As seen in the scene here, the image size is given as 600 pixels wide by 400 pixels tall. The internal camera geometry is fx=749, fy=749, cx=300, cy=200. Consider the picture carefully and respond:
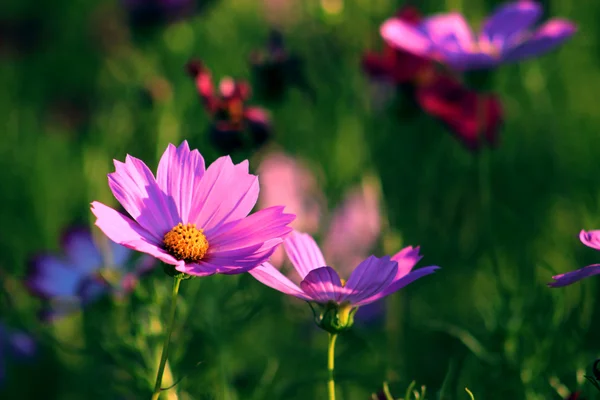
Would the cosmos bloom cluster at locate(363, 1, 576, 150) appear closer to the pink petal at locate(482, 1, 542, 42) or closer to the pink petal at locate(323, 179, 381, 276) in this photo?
the pink petal at locate(482, 1, 542, 42)

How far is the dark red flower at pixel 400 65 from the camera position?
103 centimetres

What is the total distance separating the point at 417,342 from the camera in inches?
44.6

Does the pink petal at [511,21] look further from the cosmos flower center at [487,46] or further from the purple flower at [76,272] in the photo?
the purple flower at [76,272]

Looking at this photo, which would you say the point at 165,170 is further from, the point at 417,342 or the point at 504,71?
the point at 504,71

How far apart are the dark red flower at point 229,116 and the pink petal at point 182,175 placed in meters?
0.20

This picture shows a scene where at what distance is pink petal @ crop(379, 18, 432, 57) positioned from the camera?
2.90 ft

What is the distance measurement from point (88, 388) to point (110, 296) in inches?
13.9

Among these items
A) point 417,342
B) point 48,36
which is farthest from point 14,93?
point 417,342

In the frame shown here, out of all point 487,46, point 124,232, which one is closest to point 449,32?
A: point 487,46

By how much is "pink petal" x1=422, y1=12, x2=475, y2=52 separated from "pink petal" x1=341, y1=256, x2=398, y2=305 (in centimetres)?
46

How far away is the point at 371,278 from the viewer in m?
0.54

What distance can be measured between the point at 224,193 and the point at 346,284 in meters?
0.12

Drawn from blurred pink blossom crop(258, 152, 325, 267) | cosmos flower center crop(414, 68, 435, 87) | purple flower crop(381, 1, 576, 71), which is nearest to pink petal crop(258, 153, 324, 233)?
blurred pink blossom crop(258, 152, 325, 267)

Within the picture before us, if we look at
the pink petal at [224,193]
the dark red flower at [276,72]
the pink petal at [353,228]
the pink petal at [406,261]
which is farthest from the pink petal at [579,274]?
the pink petal at [353,228]
